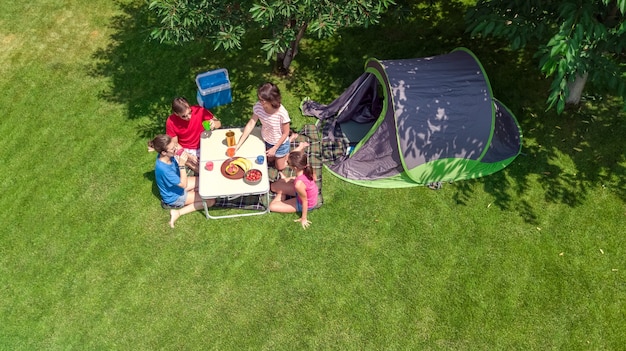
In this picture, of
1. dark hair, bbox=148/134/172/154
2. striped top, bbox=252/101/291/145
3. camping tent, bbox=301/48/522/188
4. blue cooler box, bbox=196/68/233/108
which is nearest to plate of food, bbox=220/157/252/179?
striped top, bbox=252/101/291/145

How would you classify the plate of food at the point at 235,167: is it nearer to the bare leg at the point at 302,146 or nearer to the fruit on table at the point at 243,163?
the fruit on table at the point at 243,163

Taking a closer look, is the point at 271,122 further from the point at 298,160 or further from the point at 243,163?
the point at 298,160

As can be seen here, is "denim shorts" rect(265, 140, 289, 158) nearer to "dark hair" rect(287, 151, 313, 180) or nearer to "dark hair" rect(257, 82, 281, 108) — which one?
"dark hair" rect(257, 82, 281, 108)

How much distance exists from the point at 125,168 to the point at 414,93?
5347 mm

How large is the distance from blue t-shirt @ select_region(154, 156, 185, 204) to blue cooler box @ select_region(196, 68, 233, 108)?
7.52ft

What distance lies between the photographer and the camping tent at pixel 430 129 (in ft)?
24.4

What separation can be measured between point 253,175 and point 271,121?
99cm

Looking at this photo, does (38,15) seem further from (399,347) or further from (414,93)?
(399,347)

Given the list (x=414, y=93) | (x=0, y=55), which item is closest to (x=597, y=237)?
(x=414, y=93)

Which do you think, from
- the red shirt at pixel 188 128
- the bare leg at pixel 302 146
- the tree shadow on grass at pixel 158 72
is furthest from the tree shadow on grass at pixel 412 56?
the bare leg at pixel 302 146

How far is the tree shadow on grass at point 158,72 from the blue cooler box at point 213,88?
20cm

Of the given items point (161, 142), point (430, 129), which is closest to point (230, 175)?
point (161, 142)

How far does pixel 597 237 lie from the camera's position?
24.4ft

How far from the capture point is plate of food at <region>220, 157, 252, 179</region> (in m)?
6.94
